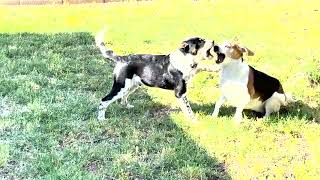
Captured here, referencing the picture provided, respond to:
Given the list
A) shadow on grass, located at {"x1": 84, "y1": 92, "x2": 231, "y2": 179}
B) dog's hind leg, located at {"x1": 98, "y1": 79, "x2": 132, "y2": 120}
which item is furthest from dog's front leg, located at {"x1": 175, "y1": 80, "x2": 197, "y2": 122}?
dog's hind leg, located at {"x1": 98, "y1": 79, "x2": 132, "y2": 120}

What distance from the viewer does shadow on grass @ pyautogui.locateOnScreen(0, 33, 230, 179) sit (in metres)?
4.40

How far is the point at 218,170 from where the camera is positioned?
175 inches

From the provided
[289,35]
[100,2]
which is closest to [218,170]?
[289,35]

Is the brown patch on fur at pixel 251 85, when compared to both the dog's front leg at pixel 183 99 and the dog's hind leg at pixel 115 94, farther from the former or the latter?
the dog's hind leg at pixel 115 94

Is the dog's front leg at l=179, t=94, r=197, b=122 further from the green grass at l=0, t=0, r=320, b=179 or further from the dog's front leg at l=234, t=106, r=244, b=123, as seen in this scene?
the dog's front leg at l=234, t=106, r=244, b=123

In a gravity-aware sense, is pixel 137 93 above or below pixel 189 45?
below

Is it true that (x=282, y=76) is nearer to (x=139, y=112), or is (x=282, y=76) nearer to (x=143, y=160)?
(x=139, y=112)

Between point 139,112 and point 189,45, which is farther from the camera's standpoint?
point 139,112

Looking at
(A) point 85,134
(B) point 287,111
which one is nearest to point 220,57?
(B) point 287,111

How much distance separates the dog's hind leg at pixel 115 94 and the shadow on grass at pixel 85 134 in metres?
0.13

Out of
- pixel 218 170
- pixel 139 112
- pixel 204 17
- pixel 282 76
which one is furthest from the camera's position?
pixel 204 17

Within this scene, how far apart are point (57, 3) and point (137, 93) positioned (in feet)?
21.0

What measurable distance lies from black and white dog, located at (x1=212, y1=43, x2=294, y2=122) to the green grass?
0.16 m

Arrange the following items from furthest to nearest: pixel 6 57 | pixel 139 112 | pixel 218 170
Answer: pixel 6 57 < pixel 139 112 < pixel 218 170
